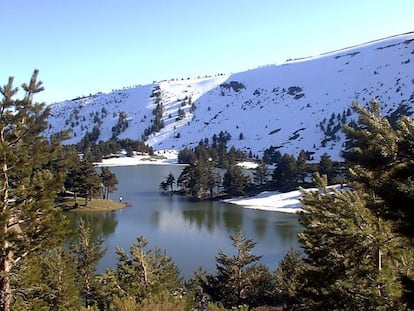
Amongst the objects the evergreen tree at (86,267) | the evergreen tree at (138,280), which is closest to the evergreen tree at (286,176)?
the evergreen tree at (138,280)

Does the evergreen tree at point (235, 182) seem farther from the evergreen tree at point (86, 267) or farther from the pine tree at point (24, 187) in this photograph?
the pine tree at point (24, 187)

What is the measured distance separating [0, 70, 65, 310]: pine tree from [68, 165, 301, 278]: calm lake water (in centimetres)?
2068

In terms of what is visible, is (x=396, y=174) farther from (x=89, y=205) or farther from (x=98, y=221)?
(x=89, y=205)

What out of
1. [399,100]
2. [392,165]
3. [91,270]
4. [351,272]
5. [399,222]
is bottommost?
[91,270]

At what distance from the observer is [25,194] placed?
13852 millimetres

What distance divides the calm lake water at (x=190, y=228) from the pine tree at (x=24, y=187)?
20.7 m

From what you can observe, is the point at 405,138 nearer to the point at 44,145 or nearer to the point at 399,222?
the point at 399,222

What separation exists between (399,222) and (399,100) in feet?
672

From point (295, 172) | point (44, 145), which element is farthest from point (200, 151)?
point (44, 145)

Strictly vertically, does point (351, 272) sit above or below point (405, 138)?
below

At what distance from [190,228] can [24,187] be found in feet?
162

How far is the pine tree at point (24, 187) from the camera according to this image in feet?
43.3

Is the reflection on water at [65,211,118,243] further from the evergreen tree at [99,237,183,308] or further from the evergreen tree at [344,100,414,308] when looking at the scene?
the evergreen tree at [344,100,414,308]

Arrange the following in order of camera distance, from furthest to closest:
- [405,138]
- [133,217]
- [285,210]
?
[285,210] → [133,217] → [405,138]
